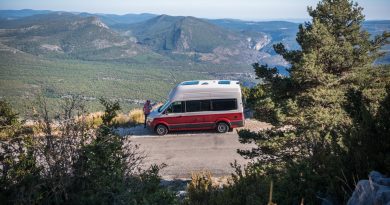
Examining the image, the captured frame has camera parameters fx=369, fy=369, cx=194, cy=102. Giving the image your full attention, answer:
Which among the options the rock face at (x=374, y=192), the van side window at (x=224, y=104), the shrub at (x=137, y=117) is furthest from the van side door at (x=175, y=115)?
the rock face at (x=374, y=192)

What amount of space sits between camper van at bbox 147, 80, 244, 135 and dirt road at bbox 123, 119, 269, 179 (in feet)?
1.48

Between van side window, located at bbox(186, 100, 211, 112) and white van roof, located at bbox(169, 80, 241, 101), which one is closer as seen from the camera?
white van roof, located at bbox(169, 80, 241, 101)

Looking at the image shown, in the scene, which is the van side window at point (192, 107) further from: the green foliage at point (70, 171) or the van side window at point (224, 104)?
the green foliage at point (70, 171)

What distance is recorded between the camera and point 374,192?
3982mm

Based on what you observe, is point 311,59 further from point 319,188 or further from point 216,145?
point 216,145

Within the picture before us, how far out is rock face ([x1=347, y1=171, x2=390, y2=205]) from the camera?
3.81 meters

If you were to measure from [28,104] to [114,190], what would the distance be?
7.43 feet

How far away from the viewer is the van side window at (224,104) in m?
17.9

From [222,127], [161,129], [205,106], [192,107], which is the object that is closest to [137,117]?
[161,129]

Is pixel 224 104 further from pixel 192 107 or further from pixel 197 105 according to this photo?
pixel 192 107

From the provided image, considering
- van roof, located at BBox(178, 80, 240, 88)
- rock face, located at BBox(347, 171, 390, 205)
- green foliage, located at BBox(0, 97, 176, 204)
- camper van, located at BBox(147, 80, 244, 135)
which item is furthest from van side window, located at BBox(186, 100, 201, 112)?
rock face, located at BBox(347, 171, 390, 205)

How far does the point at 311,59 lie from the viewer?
931 centimetres

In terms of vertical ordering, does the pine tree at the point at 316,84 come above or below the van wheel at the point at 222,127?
above

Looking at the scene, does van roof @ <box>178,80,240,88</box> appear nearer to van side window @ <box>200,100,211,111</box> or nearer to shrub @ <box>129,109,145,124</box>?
van side window @ <box>200,100,211,111</box>
